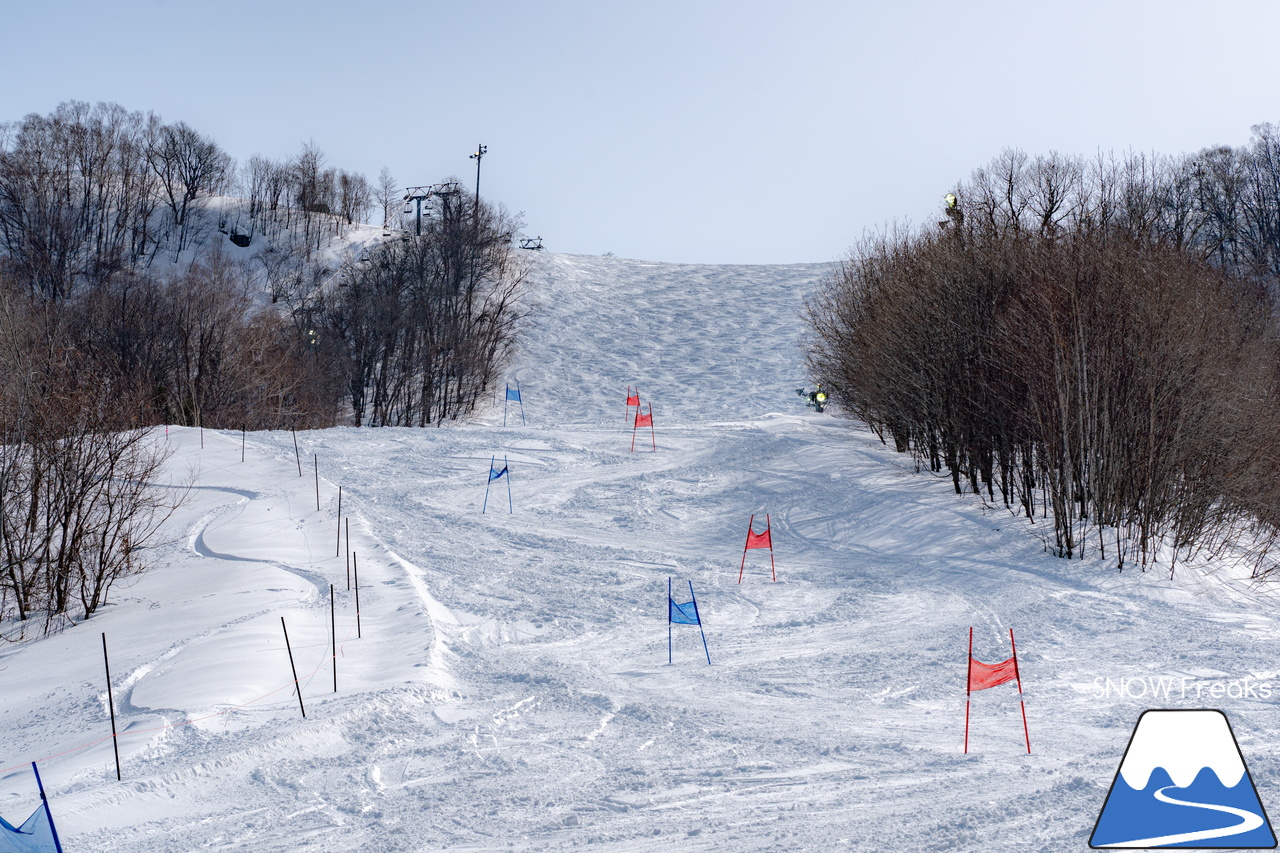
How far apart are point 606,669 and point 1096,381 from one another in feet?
37.5

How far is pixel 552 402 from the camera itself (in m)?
45.1

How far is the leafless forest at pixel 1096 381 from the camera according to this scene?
16.9 metres

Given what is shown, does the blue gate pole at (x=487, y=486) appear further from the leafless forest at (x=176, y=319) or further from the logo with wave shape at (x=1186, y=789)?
the logo with wave shape at (x=1186, y=789)

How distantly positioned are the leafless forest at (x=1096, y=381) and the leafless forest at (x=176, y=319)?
18.3m

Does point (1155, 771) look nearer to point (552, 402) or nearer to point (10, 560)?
point (10, 560)

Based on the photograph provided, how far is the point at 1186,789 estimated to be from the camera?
16.6ft

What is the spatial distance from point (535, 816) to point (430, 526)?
1377 centimetres

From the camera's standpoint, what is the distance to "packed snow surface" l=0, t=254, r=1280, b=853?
24.1 ft

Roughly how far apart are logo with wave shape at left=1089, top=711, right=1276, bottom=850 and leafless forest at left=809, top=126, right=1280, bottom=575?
1250cm

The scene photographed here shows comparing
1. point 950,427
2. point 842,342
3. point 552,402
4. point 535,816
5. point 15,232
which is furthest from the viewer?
point 15,232

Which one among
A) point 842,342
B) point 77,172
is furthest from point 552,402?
point 77,172

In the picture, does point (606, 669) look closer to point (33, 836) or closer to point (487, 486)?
point (33, 836)

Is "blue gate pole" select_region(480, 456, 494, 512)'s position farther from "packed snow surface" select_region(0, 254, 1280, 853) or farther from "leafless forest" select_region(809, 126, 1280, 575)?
"leafless forest" select_region(809, 126, 1280, 575)

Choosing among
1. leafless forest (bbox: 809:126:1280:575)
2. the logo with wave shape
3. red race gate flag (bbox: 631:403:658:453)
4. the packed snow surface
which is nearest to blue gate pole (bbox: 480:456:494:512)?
the packed snow surface
